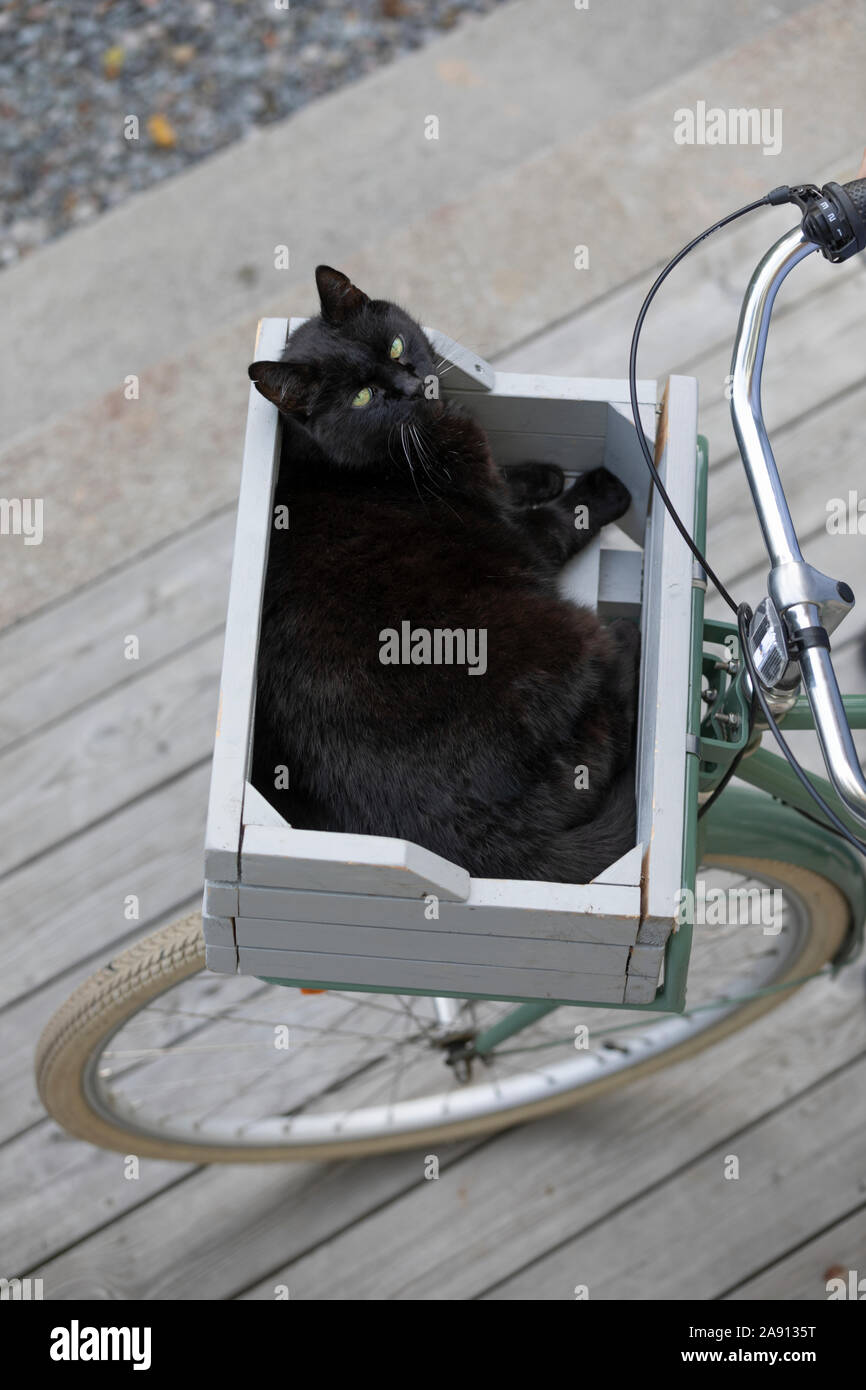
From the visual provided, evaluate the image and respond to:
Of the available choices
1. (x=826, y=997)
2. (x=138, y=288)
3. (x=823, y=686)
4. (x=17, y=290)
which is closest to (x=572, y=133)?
(x=138, y=288)

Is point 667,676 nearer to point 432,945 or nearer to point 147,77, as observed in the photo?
point 432,945

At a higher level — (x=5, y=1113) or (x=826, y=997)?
(x=826, y=997)

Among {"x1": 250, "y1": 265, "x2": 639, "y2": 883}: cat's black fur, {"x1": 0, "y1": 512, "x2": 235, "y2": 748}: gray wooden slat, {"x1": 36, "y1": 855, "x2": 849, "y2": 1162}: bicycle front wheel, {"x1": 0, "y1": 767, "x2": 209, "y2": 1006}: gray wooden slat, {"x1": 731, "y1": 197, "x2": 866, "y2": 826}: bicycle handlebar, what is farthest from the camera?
{"x1": 0, "y1": 512, "x2": 235, "y2": 748}: gray wooden slat

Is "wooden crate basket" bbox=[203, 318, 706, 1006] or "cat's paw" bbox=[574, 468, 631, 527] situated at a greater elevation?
"cat's paw" bbox=[574, 468, 631, 527]

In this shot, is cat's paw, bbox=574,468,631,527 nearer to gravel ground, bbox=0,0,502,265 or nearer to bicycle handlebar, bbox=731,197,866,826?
bicycle handlebar, bbox=731,197,866,826

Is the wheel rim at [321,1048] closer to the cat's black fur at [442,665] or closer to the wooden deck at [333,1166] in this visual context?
the wooden deck at [333,1166]

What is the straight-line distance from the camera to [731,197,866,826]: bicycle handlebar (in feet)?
2.76

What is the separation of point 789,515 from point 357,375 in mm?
573

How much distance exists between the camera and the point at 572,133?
99.0 inches

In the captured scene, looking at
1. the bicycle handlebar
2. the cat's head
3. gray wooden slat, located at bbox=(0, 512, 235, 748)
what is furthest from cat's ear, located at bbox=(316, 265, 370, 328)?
gray wooden slat, located at bbox=(0, 512, 235, 748)

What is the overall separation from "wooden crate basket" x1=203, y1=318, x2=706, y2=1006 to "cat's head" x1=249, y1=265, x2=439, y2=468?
13cm

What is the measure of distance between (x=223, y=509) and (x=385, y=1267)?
128 centimetres

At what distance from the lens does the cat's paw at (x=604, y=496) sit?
1.26 meters
